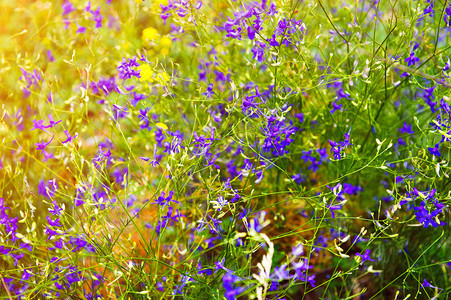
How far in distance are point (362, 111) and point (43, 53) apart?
7.78 feet

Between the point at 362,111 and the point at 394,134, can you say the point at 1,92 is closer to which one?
the point at 362,111

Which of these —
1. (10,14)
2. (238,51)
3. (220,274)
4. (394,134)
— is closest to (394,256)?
(394,134)

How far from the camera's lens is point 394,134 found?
271cm

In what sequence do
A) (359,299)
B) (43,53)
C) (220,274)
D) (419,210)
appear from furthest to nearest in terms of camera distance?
1. (43,53)
2. (359,299)
3. (419,210)
4. (220,274)

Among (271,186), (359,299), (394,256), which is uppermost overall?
(271,186)

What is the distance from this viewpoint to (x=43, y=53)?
337cm

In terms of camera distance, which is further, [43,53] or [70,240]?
[43,53]

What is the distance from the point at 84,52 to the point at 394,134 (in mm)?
2464

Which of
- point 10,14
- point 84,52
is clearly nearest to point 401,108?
point 84,52

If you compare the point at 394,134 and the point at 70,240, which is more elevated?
the point at 394,134

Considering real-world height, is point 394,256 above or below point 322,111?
below

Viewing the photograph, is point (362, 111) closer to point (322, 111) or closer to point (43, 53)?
point (322, 111)

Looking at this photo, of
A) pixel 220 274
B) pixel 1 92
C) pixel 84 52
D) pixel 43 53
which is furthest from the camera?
pixel 84 52

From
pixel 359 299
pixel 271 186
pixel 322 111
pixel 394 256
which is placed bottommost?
pixel 359 299
